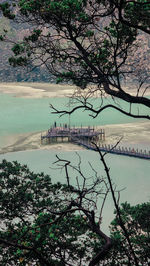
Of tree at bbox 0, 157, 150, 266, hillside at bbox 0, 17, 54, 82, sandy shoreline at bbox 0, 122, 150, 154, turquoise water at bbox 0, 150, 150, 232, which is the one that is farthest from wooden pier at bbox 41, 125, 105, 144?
hillside at bbox 0, 17, 54, 82

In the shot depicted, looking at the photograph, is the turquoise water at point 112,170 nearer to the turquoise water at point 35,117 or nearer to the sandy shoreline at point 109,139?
the sandy shoreline at point 109,139

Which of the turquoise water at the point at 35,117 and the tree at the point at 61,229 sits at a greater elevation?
the turquoise water at the point at 35,117

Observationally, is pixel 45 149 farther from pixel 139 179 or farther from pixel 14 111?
pixel 14 111

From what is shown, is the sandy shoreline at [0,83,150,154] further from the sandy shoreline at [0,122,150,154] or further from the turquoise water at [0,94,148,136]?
the turquoise water at [0,94,148,136]

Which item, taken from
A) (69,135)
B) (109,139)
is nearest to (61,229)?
(69,135)

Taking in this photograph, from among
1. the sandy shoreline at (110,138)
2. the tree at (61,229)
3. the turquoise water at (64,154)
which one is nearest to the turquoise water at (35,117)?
→ the turquoise water at (64,154)
